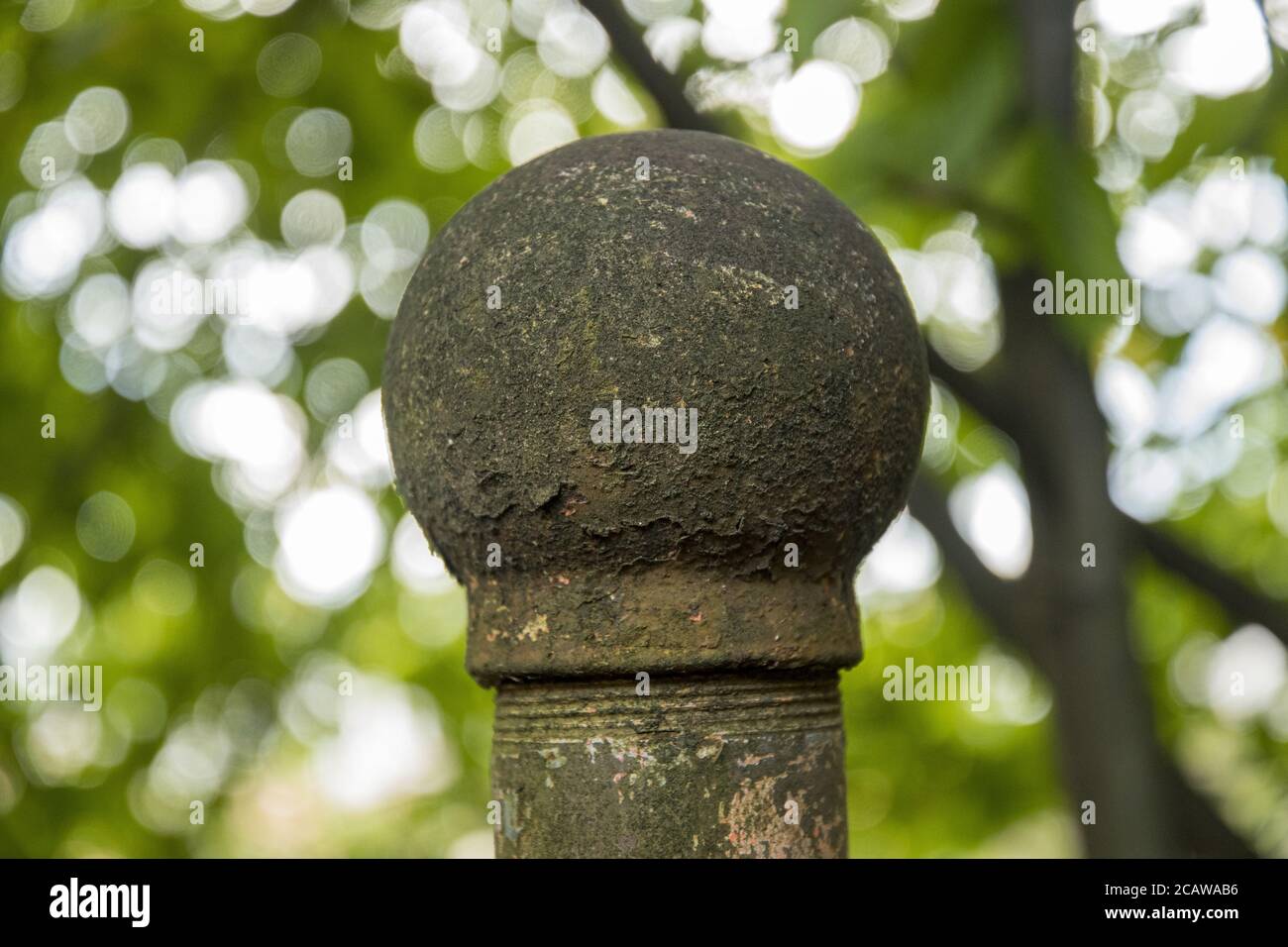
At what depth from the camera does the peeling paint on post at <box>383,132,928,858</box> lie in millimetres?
2396

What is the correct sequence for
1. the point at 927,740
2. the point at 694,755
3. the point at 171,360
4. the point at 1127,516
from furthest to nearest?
the point at 927,740
the point at 171,360
the point at 1127,516
the point at 694,755

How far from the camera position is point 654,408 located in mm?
2359

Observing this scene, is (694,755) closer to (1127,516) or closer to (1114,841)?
(1114,841)

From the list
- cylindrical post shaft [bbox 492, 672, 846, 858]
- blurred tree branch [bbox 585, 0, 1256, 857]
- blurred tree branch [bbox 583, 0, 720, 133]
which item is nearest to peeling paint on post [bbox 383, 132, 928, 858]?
cylindrical post shaft [bbox 492, 672, 846, 858]

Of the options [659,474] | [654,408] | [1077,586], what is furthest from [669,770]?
[1077,586]

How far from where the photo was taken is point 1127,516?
545 centimetres

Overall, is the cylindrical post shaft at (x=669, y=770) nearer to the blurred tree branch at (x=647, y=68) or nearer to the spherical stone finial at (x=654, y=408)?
the spherical stone finial at (x=654, y=408)

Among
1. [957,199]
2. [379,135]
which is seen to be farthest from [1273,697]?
[379,135]

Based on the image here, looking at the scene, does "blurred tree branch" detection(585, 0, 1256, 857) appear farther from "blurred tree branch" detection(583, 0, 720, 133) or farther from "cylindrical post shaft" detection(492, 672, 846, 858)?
"cylindrical post shaft" detection(492, 672, 846, 858)

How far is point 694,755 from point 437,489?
0.71 meters

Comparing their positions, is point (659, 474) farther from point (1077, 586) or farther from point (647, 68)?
point (1077, 586)

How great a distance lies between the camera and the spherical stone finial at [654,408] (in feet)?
7.84

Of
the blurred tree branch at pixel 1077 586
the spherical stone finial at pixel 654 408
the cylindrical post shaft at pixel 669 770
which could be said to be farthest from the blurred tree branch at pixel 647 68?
the cylindrical post shaft at pixel 669 770

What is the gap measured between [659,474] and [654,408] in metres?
0.13
